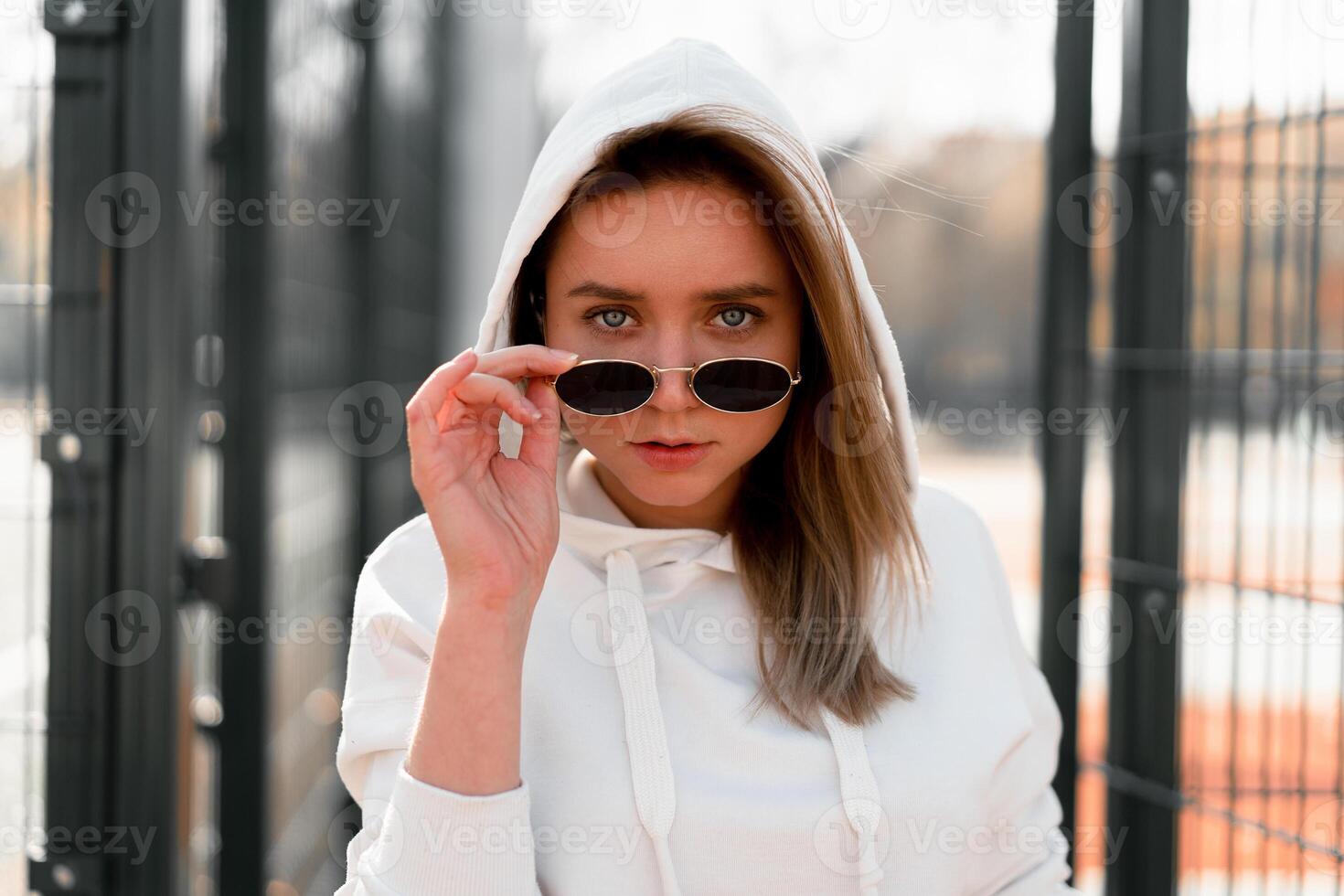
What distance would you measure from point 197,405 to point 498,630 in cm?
134

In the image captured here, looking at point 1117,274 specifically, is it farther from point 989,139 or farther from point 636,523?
point 989,139

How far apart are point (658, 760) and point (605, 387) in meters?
0.45

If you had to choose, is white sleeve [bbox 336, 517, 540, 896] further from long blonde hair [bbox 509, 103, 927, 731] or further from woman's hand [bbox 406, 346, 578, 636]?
long blonde hair [bbox 509, 103, 927, 731]

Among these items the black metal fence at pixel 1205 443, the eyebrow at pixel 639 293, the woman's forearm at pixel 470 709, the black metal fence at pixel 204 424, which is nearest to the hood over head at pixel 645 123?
the eyebrow at pixel 639 293

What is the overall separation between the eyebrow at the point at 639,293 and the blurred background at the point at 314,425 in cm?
33

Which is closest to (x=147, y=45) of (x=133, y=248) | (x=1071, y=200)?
(x=133, y=248)

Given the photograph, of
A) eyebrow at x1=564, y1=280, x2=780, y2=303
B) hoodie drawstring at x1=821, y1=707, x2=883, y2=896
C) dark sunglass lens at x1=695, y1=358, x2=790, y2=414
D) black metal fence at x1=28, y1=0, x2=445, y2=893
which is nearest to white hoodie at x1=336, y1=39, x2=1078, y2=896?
hoodie drawstring at x1=821, y1=707, x2=883, y2=896

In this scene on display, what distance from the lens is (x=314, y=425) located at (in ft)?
12.4

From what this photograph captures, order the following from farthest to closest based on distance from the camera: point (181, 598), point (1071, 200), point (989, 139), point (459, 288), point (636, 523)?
point (989, 139), point (459, 288), point (1071, 200), point (181, 598), point (636, 523)

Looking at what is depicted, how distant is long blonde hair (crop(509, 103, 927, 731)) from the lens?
159cm

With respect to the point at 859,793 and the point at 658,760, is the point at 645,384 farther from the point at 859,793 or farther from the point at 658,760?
the point at 859,793

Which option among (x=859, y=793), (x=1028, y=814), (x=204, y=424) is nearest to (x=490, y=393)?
(x=859, y=793)

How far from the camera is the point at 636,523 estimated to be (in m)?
1.79

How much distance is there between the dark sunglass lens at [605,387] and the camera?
1.51 metres
